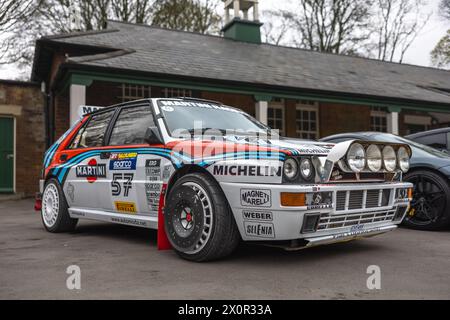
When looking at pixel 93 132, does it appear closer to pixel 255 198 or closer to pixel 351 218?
pixel 255 198

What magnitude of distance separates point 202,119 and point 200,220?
1.23 meters

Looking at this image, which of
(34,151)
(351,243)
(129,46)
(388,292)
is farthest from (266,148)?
(34,151)

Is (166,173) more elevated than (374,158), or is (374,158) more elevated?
(374,158)

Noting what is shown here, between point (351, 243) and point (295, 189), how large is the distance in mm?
1751

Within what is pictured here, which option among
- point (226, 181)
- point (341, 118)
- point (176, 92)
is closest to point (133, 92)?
point (176, 92)

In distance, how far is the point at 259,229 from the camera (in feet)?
11.1

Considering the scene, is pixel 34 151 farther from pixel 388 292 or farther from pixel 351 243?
pixel 388 292

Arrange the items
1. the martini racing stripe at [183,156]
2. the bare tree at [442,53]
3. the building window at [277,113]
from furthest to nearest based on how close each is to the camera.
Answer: the bare tree at [442,53] < the building window at [277,113] < the martini racing stripe at [183,156]

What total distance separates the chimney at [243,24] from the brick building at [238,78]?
0.04 meters

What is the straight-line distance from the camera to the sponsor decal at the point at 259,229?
3338 millimetres

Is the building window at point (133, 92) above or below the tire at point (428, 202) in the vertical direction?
above

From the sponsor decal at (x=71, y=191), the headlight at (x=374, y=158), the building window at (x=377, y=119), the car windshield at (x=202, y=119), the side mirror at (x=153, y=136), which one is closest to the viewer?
the headlight at (x=374, y=158)

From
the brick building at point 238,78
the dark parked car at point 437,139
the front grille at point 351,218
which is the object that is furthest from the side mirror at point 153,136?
the brick building at point 238,78

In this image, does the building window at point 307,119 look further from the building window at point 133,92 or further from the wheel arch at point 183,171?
the wheel arch at point 183,171
